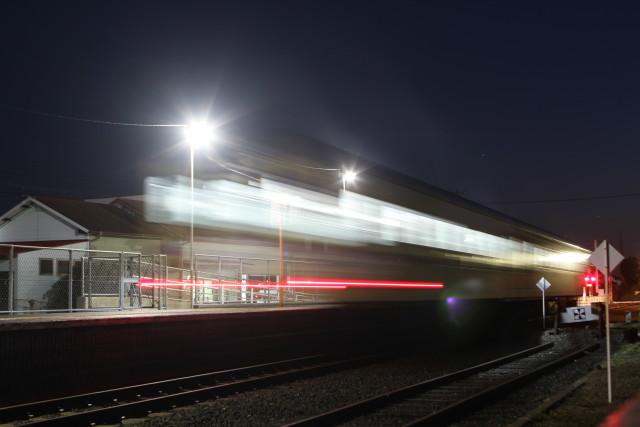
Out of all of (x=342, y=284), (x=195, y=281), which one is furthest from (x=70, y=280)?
(x=342, y=284)

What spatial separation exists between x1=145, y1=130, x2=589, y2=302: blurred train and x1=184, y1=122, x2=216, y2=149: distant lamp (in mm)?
2520

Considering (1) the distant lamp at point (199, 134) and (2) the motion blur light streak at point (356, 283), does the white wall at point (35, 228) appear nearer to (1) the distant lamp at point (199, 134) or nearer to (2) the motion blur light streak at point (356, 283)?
(1) the distant lamp at point (199, 134)

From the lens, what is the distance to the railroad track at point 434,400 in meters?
9.70

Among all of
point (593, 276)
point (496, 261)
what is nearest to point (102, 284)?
point (496, 261)

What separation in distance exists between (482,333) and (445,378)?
436 inches

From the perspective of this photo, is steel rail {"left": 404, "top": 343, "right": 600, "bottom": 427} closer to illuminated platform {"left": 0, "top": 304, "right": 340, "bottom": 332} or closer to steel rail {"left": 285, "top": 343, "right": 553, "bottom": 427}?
steel rail {"left": 285, "top": 343, "right": 553, "bottom": 427}

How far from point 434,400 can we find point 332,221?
3872 millimetres

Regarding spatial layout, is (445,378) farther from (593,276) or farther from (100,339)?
(593,276)

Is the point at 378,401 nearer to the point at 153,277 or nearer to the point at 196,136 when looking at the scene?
the point at 196,136

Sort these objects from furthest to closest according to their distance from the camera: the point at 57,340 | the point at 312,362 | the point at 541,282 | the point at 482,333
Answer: the point at 541,282 → the point at 482,333 → the point at 312,362 → the point at 57,340

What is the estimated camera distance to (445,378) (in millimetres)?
13445

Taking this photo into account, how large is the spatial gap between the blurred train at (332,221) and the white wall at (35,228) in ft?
54.2

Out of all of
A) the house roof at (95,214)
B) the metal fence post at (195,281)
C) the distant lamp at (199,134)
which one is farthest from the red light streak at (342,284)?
the house roof at (95,214)

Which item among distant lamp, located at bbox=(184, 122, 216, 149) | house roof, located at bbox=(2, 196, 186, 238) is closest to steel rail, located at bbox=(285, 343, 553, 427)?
distant lamp, located at bbox=(184, 122, 216, 149)
